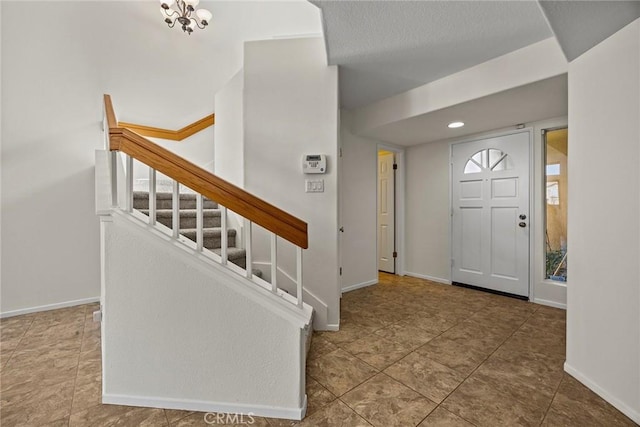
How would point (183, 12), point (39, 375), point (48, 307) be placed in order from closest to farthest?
point (39, 375), point (48, 307), point (183, 12)

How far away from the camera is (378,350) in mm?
1858

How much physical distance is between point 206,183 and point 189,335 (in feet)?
2.49

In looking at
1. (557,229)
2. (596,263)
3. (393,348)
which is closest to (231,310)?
(393,348)

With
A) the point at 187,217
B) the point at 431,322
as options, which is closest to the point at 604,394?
the point at 431,322

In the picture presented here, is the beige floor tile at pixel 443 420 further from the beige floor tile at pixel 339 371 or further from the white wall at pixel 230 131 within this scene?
the white wall at pixel 230 131

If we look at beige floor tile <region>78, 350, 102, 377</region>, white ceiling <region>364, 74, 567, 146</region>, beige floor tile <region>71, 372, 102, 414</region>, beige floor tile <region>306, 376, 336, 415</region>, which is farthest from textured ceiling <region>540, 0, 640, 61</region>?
beige floor tile <region>78, 350, 102, 377</region>

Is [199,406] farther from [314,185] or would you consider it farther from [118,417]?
[314,185]

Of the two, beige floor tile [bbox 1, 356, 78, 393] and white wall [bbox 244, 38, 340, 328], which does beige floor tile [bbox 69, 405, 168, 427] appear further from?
white wall [bbox 244, 38, 340, 328]

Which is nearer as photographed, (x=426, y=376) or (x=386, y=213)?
(x=426, y=376)

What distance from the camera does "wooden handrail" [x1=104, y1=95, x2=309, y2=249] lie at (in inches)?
47.8

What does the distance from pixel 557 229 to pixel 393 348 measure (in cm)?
241

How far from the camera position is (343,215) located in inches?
128

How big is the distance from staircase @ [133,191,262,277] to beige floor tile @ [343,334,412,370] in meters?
1.00

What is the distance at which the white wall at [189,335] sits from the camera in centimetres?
A: 124
